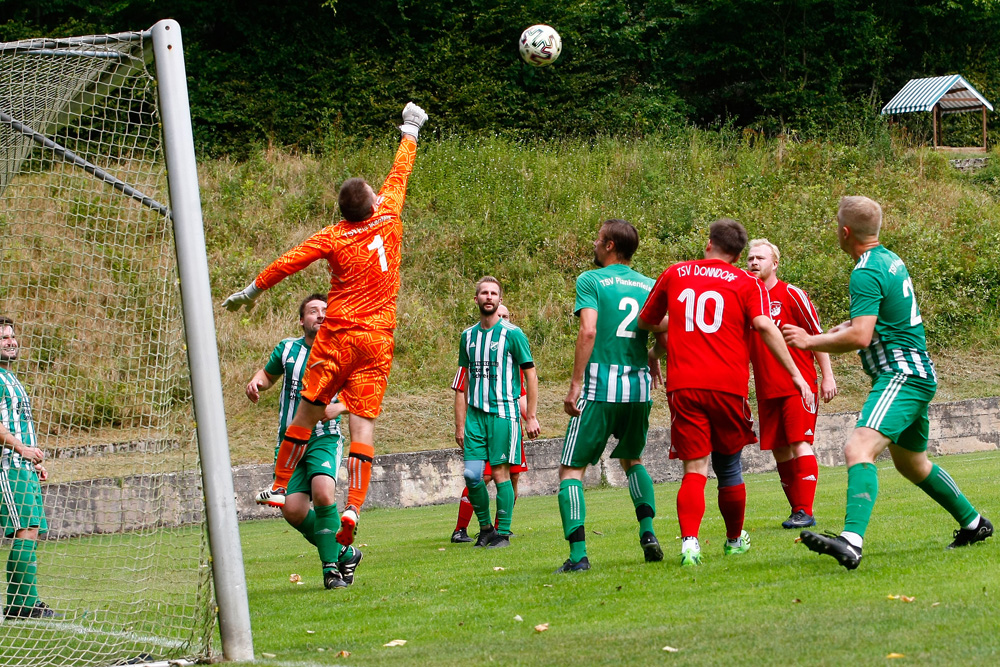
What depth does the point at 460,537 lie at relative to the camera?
941 centimetres

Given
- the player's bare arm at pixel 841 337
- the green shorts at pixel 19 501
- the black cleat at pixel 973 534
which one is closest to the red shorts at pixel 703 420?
the player's bare arm at pixel 841 337

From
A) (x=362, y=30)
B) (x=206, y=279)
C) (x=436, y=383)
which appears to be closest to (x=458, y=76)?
(x=362, y=30)

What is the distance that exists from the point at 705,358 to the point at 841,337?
862mm

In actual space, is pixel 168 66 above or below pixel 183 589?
above

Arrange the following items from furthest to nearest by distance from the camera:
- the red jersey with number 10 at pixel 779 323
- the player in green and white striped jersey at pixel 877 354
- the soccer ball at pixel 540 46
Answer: the soccer ball at pixel 540 46
the red jersey with number 10 at pixel 779 323
the player in green and white striped jersey at pixel 877 354

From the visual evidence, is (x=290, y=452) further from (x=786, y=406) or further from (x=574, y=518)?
(x=786, y=406)

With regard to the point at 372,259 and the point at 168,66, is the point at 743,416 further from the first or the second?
the point at 168,66

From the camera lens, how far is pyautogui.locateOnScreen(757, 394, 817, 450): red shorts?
8016 millimetres

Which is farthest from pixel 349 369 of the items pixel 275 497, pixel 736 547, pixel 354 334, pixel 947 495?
pixel 947 495

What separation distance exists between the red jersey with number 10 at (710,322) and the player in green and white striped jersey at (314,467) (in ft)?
7.40

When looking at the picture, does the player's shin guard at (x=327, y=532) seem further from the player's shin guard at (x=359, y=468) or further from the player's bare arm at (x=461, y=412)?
the player's bare arm at (x=461, y=412)

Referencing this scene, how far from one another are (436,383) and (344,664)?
1415cm

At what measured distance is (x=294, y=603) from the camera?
245 inches

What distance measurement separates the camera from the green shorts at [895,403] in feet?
18.6
